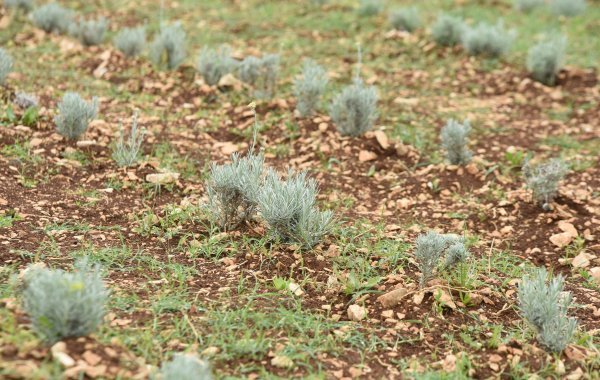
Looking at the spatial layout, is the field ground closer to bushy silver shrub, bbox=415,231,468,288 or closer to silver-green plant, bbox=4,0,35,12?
bushy silver shrub, bbox=415,231,468,288

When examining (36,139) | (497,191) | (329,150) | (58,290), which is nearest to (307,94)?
(329,150)

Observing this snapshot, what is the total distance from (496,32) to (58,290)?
5.73m

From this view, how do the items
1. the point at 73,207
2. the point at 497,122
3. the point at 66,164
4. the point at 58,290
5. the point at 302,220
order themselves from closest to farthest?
the point at 58,290 < the point at 302,220 < the point at 73,207 < the point at 66,164 < the point at 497,122

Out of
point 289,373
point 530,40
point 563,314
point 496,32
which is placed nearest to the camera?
point 289,373

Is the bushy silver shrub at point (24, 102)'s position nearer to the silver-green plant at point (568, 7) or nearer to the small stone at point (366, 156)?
the small stone at point (366, 156)

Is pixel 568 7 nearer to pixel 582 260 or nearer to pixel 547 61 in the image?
pixel 547 61

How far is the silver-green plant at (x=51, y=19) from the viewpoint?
7090mm

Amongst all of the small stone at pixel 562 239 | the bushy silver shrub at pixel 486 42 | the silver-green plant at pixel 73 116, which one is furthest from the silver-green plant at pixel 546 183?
the bushy silver shrub at pixel 486 42

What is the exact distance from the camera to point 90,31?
681 cm

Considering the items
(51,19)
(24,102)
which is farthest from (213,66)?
(51,19)

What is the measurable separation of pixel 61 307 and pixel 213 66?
3.74 metres

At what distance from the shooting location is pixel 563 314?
10.1ft

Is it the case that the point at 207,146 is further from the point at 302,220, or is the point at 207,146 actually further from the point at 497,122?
the point at 497,122

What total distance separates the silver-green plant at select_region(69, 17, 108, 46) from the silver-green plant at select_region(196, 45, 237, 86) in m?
1.36
